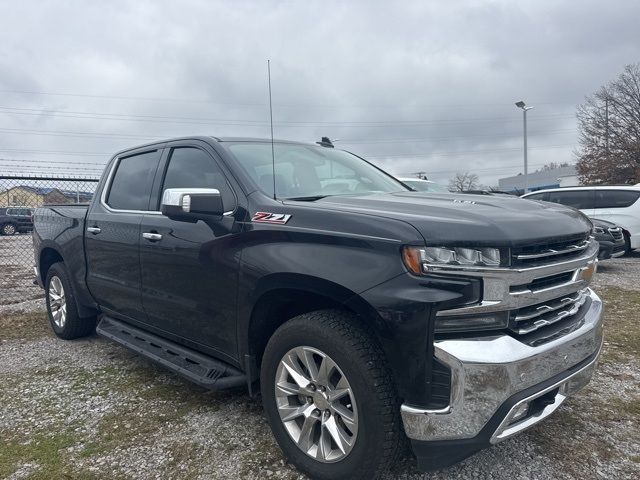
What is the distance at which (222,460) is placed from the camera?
110 inches

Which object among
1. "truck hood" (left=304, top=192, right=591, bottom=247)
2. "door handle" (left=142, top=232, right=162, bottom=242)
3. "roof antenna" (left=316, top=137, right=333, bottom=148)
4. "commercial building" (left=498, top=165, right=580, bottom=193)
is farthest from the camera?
"commercial building" (left=498, top=165, right=580, bottom=193)

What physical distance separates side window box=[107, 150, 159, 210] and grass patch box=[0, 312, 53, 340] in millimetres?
2193

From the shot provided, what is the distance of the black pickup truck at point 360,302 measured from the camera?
6.94 feet

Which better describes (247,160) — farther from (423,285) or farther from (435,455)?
(435,455)

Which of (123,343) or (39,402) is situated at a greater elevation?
(123,343)

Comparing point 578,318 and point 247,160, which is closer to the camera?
point 578,318

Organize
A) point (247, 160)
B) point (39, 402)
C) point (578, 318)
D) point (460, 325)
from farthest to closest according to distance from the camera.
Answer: point (39, 402)
point (247, 160)
point (578, 318)
point (460, 325)

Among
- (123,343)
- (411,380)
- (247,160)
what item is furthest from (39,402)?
(411,380)

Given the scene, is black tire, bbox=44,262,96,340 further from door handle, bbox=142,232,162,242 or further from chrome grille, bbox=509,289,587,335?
chrome grille, bbox=509,289,587,335

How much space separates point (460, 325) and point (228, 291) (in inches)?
54.8

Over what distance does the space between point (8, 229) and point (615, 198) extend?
2640 centimetres

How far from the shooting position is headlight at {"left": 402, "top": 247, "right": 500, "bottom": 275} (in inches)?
84.4

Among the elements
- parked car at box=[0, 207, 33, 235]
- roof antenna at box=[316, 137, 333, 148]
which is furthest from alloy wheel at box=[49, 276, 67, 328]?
parked car at box=[0, 207, 33, 235]

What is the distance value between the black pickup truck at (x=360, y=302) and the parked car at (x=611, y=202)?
8904 millimetres
